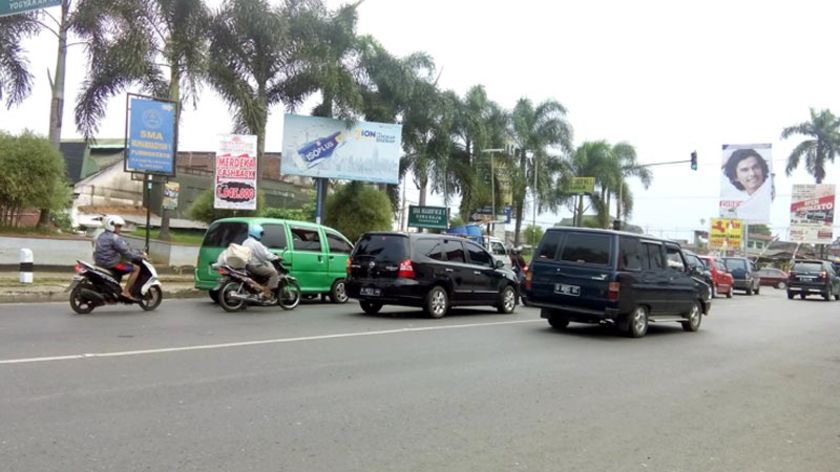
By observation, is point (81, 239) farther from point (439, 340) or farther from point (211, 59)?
point (439, 340)

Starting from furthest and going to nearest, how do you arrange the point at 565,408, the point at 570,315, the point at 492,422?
the point at 570,315, the point at 565,408, the point at 492,422

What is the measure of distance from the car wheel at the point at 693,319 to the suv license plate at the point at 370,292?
6010 millimetres

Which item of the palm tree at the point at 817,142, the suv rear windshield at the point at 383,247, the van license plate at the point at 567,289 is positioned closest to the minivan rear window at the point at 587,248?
the van license plate at the point at 567,289

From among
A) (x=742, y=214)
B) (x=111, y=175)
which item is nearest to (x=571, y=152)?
(x=742, y=214)

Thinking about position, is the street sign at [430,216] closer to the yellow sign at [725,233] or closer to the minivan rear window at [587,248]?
the minivan rear window at [587,248]

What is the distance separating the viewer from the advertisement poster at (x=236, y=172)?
24.3m

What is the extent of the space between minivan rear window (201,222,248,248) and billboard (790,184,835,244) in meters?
58.3

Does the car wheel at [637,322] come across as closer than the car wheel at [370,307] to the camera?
Yes

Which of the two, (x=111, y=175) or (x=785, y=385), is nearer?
(x=785, y=385)

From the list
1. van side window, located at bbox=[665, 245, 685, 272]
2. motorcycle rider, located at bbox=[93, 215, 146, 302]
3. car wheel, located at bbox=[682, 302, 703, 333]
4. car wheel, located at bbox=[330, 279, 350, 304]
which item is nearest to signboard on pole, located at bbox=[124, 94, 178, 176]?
car wheel, located at bbox=[330, 279, 350, 304]

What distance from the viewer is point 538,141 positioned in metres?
44.2

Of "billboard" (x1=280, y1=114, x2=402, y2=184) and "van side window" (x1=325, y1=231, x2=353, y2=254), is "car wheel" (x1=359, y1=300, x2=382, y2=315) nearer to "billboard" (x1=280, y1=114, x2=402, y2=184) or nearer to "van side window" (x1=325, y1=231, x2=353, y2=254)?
"van side window" (x1=325, y1=231, x2=353, y2=254)

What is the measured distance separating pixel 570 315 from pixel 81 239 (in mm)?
14571

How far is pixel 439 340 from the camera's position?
11.1 metres
